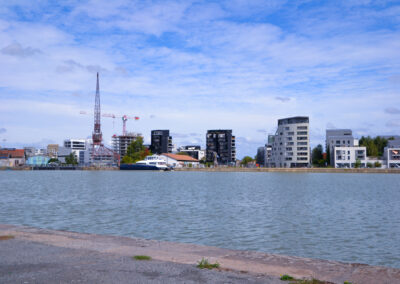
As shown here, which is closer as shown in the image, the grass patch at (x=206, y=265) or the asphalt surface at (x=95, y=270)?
the asphalt surface at (x=95, y=270)

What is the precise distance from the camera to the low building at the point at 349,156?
579 feet

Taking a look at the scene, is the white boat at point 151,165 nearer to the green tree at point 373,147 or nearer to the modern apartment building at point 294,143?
the modern apartment building at point 294,143

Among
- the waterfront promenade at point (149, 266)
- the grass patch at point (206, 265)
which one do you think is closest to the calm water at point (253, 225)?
the waterfront promenade at point (149, 266)

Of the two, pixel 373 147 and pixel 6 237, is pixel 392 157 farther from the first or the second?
pixel 6 237

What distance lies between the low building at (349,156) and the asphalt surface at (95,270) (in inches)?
7004

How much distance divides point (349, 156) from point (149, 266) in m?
180

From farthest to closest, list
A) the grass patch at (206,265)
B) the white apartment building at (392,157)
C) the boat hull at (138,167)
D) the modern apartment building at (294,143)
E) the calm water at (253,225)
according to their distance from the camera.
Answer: the boat hull at (138,167) < the modern apartment building at (294,143) < the white apartment building at (392,157) < the calm water at (253,225) < the grass patch at (206,265)

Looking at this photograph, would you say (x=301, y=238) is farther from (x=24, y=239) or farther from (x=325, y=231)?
(x=24, y=239)

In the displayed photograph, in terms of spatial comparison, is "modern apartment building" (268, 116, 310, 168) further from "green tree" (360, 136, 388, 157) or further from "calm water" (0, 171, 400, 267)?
"calm water" (0, 171, 400, 267)

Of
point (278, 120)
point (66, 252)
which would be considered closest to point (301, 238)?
point (66, 252)

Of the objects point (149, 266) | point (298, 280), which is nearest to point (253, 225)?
point (149, 266)

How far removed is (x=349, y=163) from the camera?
177m

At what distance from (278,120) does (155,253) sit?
193 meters

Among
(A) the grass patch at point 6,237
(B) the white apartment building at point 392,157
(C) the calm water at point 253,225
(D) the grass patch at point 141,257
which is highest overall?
(B) the white apartment building at point 392,157
